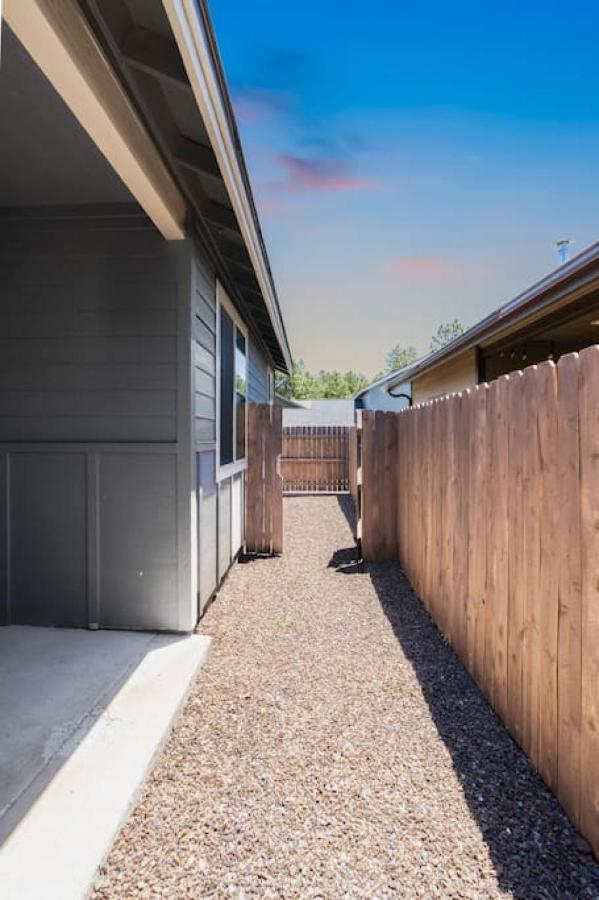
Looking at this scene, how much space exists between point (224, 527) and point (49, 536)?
5.56ft

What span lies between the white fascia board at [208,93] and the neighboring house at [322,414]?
85.5 feet

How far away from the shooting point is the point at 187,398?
11.2ft

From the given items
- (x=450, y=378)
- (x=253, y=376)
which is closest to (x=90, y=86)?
(x=253, y=376)

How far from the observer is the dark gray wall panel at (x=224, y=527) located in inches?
180

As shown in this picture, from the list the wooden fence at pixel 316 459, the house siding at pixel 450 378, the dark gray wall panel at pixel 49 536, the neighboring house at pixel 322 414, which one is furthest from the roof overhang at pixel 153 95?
the neighboring house at pixel 322 414

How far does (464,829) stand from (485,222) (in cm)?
1592

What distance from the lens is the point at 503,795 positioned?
77.8 inches

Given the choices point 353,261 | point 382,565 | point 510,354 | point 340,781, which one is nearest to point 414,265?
point 353,261

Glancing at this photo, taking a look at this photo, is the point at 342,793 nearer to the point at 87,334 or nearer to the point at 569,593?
the point at 569,593

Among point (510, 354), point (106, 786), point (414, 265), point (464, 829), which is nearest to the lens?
point (464, 829)

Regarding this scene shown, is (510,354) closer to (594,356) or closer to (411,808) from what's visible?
(594,356)

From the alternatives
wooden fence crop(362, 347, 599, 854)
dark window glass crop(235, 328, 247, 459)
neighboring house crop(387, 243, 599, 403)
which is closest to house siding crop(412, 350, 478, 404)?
neighboring house crop(387, 243, 599, 403)

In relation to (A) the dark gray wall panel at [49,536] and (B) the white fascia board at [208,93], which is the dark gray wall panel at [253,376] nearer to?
(B) the white fascia board at [208,93]

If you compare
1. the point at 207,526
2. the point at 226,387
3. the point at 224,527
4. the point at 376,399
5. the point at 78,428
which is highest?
the point at 376,399
